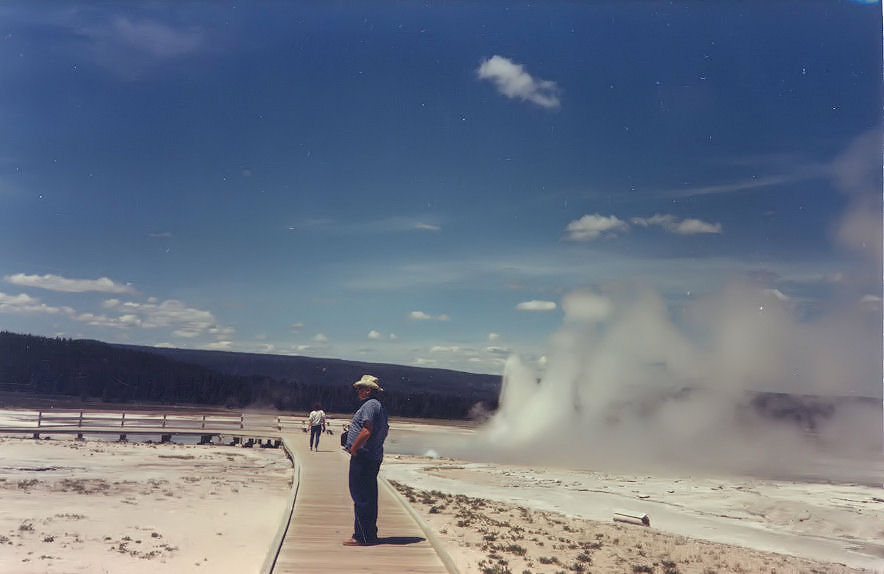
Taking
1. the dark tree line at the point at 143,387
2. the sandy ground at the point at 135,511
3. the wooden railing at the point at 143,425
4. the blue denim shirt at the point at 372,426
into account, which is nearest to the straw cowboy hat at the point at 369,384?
the blue denim shirt at the point at 372,426

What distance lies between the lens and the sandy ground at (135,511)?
31.8 ft

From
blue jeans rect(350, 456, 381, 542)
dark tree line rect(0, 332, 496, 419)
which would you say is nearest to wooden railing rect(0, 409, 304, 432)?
blue jeans rect(350, 456, 381, 542)

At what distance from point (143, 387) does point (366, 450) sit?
81.4 m

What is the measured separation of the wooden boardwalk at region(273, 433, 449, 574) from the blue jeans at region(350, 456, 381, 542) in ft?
0.62

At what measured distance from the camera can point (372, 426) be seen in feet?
25.3

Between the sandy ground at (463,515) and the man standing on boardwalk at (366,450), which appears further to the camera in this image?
the sandy ground at (463,515)

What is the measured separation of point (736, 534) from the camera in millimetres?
15758

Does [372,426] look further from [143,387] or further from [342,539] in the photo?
[143,387]

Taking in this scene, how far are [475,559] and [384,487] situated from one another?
11.1 ft

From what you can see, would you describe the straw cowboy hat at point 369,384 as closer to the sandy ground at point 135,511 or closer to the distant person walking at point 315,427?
the sandy ground at point 135,511

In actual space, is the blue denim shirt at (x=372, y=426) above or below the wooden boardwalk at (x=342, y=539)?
above

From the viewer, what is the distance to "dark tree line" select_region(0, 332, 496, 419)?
250 ft

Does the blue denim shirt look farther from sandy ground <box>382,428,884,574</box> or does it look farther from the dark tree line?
the dark tree line

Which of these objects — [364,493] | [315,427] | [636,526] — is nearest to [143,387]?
[315,427]
